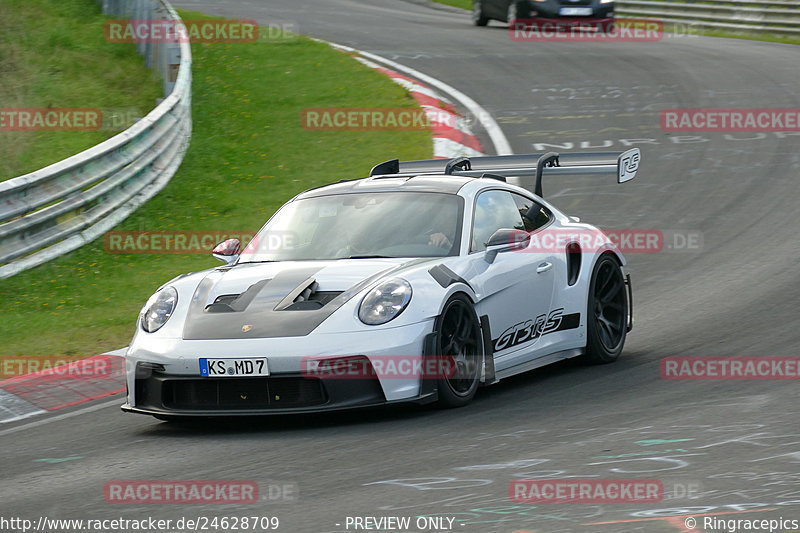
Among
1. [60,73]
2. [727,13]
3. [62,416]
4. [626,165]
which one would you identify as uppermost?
[727,13]

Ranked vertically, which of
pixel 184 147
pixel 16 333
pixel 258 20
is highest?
pixel 258 20

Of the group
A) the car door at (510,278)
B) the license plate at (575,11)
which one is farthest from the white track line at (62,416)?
the license plate at (575,11)

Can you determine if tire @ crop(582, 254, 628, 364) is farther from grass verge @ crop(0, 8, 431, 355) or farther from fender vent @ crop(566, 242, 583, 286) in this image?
grass verge @ crop(0, 8, 431, 355)

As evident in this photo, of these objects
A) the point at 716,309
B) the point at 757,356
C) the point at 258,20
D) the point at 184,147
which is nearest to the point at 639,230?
the point at 716,309

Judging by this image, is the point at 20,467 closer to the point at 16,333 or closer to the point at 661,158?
the point at 16,333

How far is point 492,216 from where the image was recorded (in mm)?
8078

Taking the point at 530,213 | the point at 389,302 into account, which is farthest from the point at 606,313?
the point at 389,302

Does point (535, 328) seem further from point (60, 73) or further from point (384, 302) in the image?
point (60, 73)

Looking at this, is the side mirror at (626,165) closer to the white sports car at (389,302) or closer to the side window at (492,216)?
the white sports car at (389,302)

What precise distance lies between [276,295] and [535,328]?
1.84 metres

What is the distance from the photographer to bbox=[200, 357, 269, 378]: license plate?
6.59 meters

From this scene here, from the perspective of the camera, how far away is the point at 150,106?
60.1 feet

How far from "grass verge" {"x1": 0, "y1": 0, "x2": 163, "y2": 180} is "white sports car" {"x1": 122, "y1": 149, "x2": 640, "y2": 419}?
8.25 meters

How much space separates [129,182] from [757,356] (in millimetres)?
7811
